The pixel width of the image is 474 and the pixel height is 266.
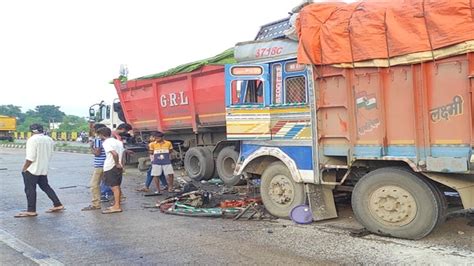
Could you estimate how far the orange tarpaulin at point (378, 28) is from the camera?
17.5 feet

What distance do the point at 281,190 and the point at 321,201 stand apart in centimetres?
65

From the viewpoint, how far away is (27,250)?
5.84 meters

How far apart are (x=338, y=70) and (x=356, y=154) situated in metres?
1.10

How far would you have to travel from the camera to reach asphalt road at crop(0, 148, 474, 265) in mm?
5344

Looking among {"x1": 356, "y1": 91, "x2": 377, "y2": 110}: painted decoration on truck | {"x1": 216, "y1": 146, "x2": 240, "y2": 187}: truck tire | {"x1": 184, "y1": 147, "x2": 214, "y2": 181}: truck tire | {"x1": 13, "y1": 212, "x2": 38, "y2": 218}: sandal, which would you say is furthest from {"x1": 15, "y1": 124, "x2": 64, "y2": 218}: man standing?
{"x1": 356, "y1": 91, "x2": 377, "y2": 110}: painted decoration on truck

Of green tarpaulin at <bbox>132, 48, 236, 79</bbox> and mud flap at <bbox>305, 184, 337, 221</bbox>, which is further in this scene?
green tarpaulin at <bbox>132, 48, 236, 79</bbox>

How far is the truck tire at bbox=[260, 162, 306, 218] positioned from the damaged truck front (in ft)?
0.05

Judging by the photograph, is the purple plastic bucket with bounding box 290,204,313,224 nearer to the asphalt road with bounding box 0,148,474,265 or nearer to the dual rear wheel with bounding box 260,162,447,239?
the asphalt road with bounding box 0,148,474,265

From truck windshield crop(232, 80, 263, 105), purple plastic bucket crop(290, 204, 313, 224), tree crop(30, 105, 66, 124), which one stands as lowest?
purple plastic bucket crop(290, 204, 313, 224)

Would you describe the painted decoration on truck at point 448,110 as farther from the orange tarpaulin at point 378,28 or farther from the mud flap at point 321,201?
the mud flap at point 321,201

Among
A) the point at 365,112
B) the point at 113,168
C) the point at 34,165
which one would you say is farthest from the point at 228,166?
the point at 365,112

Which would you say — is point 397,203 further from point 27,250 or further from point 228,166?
point 228,166

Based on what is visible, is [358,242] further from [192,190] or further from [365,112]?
[192,190]

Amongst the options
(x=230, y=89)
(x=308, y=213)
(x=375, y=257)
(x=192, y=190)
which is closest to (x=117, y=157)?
(x=192, y=190)
